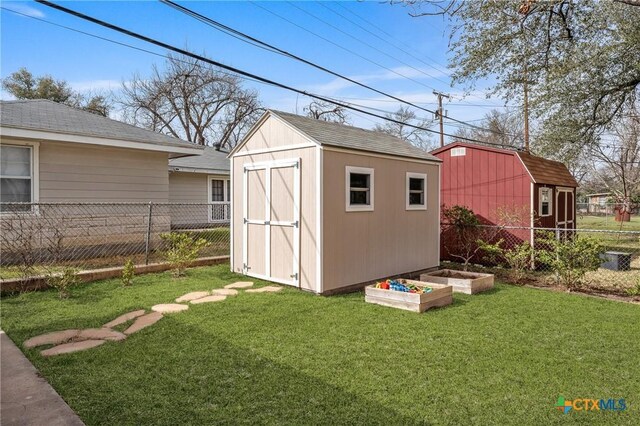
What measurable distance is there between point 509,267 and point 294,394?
25.2 ft

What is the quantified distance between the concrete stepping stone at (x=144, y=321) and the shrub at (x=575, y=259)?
20.7 ft

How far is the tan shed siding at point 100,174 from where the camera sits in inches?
319

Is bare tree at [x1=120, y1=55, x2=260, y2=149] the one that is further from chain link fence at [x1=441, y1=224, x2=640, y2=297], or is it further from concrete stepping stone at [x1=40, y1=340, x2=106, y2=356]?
concrete stepping stone at [x1=40, y1=340, x2=106, y2=356]

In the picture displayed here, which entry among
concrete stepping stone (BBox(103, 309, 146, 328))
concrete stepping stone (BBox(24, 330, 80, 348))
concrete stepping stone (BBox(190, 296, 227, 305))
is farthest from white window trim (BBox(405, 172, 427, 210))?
concrete stepping stone (BBox(24, 330, 80, 348))

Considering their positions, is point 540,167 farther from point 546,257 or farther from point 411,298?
point 411,298

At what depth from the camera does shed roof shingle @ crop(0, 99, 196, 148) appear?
25.1 feet

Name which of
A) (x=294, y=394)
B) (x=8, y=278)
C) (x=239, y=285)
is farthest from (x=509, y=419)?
(x=8, y=278)

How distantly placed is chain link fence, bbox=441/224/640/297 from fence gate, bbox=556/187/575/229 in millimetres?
1586

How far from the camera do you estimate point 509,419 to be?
98.7 inches

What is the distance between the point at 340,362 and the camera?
3.41 m

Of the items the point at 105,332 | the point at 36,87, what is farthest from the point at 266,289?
the point at 36,87

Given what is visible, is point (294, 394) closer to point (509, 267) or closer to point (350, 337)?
point (350, 337)

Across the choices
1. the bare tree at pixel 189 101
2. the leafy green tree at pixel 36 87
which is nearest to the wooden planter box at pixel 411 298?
the bare tree at pixel 189 101

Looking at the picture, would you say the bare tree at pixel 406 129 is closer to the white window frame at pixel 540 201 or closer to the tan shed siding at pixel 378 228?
the white window frame at pixel 540 201
